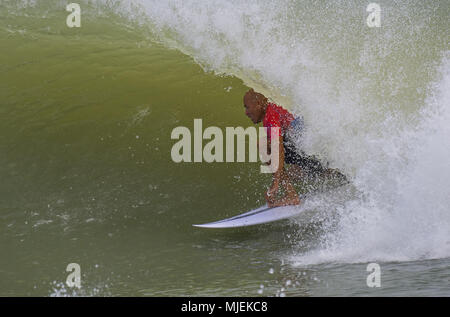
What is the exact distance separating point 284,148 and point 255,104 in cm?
51

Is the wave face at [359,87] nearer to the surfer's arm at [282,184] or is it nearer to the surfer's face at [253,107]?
the surfer's arm at [282,184]

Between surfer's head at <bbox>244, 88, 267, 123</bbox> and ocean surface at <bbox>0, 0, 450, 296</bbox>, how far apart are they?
0.56 metres

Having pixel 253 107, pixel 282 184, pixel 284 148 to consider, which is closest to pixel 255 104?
pixel 253 107

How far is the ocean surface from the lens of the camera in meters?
3.55

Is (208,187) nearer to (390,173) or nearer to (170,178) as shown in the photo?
(170,178)

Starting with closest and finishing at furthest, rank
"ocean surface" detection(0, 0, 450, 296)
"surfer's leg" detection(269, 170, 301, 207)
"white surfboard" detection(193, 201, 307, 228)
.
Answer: "ocean surface" detection(0, 0, 450, 296), "surfer's leg" detection(269, 170, 301, 207), "white surfboard" detection(193, 201, 307, 228)

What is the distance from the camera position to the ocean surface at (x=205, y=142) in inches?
140

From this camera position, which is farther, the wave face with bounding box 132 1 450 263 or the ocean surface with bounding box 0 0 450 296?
the wave face with bounding box 132 1 450 263

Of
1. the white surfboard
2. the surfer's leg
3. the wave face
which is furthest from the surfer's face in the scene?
the white surfboard

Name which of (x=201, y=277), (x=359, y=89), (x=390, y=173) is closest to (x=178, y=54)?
(x=359, y=89)

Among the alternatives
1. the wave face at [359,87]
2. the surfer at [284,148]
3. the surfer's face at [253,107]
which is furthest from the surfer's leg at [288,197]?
the surfer's face at [253,107]

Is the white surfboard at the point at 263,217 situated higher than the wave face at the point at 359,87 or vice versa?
the wave face at the point at 359,87

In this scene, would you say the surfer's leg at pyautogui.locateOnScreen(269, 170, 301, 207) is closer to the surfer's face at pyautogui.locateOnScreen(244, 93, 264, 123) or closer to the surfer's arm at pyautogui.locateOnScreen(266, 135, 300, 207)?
the surfer's arm at pyautogui.locateOnScreen(266, 135, 300, 207)

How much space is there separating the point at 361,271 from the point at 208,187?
8.10 ft
